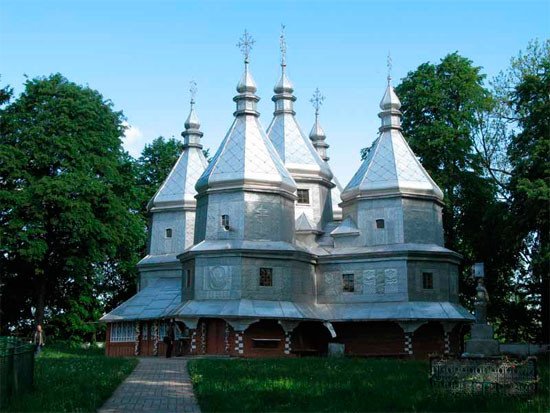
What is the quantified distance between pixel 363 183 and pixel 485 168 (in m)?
9.21

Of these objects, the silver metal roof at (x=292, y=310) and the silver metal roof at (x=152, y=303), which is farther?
the silver metal roof at (x=152, y=303)

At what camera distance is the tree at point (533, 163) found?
3194 cm

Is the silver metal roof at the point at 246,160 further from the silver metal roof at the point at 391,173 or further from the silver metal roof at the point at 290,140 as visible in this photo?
the silver metal roof at the point at 290,140

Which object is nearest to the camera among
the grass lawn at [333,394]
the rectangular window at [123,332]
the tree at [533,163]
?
the grass lawn at [333,394]

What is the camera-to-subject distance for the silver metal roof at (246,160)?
3641 cm

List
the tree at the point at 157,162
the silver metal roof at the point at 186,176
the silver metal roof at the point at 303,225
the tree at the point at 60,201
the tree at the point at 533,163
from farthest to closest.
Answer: the tree at the point at 157,162, the silver metal roof at the point at 186,176, the silver metal roof at the point at 303,225, the tree at the point at 60,201, the tree at the point at 533,163

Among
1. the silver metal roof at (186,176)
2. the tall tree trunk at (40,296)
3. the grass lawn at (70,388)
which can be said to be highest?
the silver metal roof at (186,176)

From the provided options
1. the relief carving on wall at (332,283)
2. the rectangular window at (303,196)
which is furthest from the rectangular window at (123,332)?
the rectangular window at (303,196)

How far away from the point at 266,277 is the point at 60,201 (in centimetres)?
1257

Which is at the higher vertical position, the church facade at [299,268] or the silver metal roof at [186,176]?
the silver metal roof at [186,176]

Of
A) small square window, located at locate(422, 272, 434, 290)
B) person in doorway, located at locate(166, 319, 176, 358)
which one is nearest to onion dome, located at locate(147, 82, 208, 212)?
person in doorway, located at locate(166, 319, 176, 358)

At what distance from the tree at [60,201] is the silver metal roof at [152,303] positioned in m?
3.27

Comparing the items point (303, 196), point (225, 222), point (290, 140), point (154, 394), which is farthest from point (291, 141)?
point (154, 394)

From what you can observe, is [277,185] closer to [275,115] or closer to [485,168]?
[275,115]
